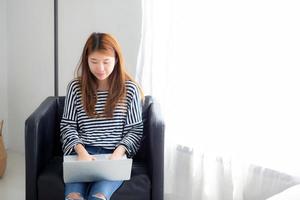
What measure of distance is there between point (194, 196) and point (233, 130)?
0.46 meters

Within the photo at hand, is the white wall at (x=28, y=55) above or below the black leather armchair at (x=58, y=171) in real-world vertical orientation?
above

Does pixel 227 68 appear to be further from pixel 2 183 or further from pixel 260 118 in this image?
pixel 2 183

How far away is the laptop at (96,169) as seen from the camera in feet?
5.64

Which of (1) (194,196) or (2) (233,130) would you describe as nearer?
(2) (233,130)

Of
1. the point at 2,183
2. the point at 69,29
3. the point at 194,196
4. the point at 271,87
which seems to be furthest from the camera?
the point at 69,29

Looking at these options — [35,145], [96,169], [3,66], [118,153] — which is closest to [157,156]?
[118,153]

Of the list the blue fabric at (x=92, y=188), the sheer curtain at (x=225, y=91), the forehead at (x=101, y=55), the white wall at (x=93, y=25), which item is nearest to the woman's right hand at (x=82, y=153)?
the blue fabric at (x=92, y=188)

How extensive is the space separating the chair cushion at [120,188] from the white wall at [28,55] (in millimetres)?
1266

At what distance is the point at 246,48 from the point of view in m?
1.95

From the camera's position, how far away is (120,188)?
1835 mm

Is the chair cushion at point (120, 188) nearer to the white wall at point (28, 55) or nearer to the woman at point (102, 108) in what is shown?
the woman at point (102, 108)

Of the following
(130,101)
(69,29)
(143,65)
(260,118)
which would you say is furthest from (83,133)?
(69,29)

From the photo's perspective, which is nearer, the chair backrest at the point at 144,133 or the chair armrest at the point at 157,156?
the chair armrest at the point at 157,156

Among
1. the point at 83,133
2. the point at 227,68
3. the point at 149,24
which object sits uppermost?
the point at 149,24
